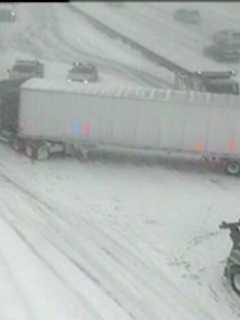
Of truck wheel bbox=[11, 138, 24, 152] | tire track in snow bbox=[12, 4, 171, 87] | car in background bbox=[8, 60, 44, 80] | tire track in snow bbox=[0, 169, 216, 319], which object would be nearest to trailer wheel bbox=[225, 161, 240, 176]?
tire track in snow bbox=[0, 169, 216, 319]

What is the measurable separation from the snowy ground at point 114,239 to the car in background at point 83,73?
41.4ft

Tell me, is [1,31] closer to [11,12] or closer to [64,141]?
[11,12]

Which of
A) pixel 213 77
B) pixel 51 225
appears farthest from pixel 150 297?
pixel 213 77

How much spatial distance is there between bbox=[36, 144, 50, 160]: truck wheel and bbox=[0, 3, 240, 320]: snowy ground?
0.46 m

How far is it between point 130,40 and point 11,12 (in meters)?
13.4

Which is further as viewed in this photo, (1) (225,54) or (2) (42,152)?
(1) (225,54)

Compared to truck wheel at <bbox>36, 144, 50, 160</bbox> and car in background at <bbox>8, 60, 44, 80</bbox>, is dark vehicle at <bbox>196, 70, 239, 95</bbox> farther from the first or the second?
truck wheel at <bbox>36, 144, 50, 160</bbox>

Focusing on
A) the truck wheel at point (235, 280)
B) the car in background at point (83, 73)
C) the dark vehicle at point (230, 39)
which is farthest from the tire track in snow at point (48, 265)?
the dark vehicle at point (230, 39)

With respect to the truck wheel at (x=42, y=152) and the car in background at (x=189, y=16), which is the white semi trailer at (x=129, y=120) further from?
the car in background at (x=189, y=16)

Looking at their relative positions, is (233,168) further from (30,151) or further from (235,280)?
(235,280)

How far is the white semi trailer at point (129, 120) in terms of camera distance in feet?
102

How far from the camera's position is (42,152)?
3253 cm

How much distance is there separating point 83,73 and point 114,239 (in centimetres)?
2295

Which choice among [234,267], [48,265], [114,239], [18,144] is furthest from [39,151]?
[234,267]
